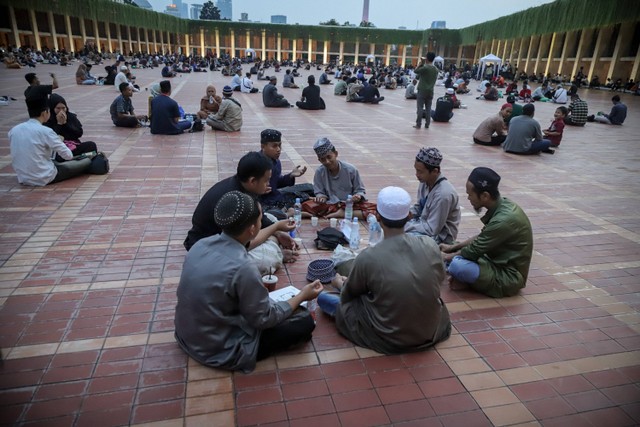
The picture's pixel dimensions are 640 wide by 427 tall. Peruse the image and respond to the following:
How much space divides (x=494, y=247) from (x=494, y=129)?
705 cm

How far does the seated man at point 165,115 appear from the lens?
29.8 feet

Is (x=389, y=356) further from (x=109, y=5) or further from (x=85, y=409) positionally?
(x=109, y=5)

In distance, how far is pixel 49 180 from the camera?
578 centimetres

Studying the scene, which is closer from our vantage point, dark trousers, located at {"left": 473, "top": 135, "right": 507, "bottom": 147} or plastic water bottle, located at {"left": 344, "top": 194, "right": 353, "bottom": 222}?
plastic water bottle, located at {"left": 344, "top": 194, "right": 353, "bottom": 222}

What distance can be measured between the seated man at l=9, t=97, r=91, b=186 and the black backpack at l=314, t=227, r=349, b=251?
154 inches

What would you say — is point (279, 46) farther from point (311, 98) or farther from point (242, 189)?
point (242, 189)

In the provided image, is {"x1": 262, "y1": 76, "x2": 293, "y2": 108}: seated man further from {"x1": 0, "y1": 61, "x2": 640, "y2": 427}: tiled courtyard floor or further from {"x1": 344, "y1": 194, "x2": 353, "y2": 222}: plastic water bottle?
{"x1": 344, "y1": 194, "x2": 353, "y2": 222}: plastic water bottle

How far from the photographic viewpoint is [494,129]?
9547mm

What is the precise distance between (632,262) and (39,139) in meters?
7.14

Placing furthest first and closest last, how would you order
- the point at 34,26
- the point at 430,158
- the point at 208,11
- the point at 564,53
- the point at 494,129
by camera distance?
the point at 208,11 < the point at 34,26 < the point at 564,53 < the point at 494,129 < the point at 430,158

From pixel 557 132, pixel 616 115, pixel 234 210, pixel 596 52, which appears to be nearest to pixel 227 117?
pixel 557 132

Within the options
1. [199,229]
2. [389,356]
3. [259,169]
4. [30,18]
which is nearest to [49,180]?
[199,229]

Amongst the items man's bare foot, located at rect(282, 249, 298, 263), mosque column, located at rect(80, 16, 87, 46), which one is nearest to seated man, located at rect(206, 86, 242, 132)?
man's bare foot, located at rect(282, 249, 298, 263)

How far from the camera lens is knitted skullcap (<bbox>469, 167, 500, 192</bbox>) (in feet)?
10.8
